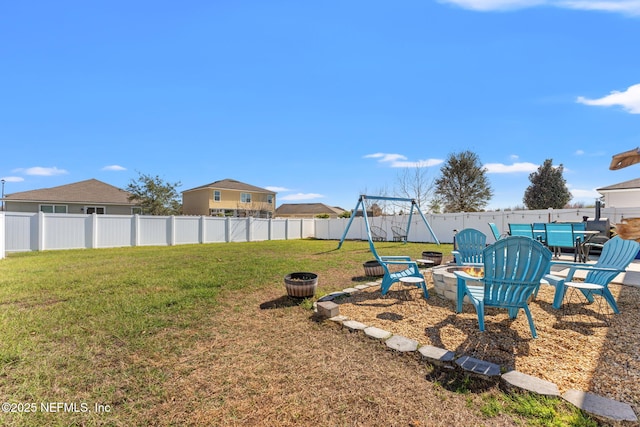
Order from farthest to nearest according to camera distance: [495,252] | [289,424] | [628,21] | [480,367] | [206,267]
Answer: [206,267] → [628,21] → [495,252] → [480,367] → [289,424]

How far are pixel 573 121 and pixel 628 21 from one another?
19.7ft

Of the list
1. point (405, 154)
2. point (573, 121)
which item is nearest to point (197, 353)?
point (573, 121)

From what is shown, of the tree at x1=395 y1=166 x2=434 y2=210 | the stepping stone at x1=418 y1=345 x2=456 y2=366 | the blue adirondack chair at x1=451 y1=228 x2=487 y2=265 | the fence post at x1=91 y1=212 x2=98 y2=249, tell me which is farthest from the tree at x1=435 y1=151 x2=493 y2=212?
the stepping stone at x1=418 y1=345 x2=456 y2=366

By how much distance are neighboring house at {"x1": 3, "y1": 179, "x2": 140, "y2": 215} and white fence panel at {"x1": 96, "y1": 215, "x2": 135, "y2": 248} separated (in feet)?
28.5

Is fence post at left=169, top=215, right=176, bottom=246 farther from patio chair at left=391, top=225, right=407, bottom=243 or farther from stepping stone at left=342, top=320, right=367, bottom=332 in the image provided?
stepping stone at left=342, top=320, right=367, bottom=332

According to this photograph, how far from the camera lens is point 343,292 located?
506 centimetres

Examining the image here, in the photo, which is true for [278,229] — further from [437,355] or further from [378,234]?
[437,355]

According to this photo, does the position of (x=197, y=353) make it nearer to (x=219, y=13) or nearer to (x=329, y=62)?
(x=219, y=13)

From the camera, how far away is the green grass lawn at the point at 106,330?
211 cm

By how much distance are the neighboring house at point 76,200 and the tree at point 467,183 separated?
1096 inches

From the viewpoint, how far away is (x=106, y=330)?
11.1 feet

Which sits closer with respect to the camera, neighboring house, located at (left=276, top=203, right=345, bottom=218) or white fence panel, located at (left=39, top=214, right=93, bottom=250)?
white fence panel, located at (left=39, top=214, right=93, bottom=250)

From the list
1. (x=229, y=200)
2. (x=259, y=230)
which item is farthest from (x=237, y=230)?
(x=229, y=200)

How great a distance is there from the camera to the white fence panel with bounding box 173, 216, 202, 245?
1564 cm
